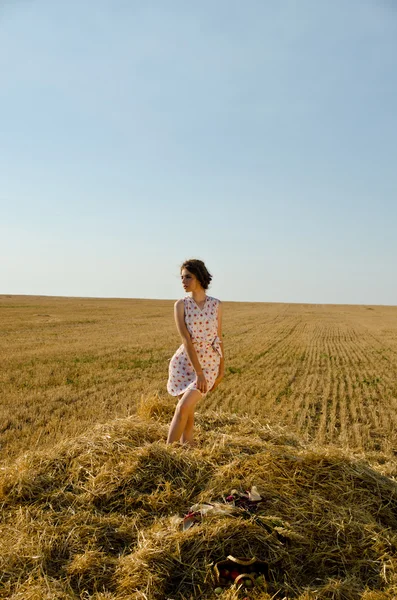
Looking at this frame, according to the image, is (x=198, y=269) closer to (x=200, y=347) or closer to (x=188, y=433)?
(x=200, y=347)

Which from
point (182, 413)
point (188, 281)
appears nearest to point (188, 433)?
point (182, 413)

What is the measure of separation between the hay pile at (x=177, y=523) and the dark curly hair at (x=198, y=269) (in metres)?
1.63

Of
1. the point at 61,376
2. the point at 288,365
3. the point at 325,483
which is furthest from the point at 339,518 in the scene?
the point at 288,365

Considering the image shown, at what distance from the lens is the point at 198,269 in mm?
4848

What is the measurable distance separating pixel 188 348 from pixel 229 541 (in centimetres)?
192

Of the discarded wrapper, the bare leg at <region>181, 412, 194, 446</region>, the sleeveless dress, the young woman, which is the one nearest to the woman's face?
the young woman

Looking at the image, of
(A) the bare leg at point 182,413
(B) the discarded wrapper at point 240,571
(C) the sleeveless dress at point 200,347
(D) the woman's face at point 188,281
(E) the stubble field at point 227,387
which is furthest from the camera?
(E) the stubble field at point 227,387

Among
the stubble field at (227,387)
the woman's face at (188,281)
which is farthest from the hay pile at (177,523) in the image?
the stubble field at (227,387)

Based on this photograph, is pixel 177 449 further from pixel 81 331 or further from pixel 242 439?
pixel 81 331

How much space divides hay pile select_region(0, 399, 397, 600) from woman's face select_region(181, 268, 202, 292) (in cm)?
155

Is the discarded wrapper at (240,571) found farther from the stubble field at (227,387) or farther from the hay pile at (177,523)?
the stubble field at (227,387)

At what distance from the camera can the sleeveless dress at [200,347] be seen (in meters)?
4.93

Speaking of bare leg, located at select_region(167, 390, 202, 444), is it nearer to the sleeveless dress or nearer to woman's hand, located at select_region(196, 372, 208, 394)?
woman's hand, located at select_region(196, 372, 208, 394)

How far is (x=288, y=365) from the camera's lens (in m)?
15.1
